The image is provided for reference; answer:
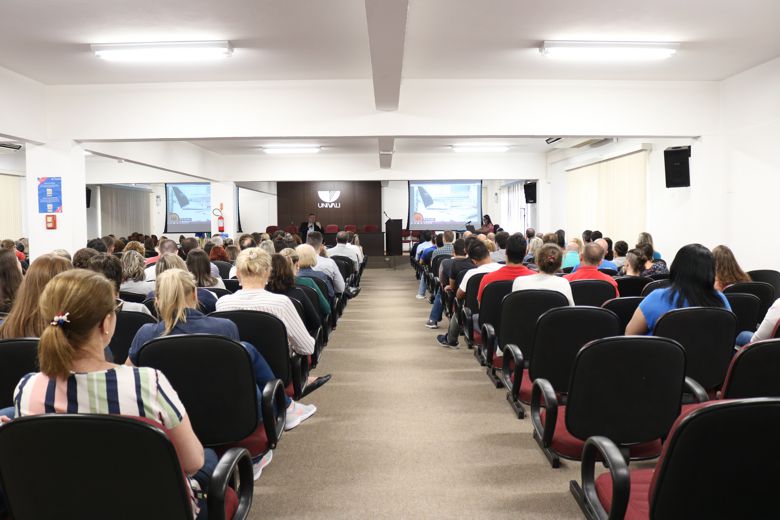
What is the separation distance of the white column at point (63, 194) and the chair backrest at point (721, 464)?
7445 millimetres

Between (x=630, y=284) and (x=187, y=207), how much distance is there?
1349cm

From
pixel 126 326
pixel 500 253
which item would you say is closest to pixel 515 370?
pixel 126 326

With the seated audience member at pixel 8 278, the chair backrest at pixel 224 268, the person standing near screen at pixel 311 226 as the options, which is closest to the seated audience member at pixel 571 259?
the chair backrest at pixel 224 268

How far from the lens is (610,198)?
38.3 ft

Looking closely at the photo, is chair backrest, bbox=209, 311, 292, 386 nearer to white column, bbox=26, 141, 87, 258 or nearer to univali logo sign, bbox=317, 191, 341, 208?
white column, bbox=26, 141, 87, 258

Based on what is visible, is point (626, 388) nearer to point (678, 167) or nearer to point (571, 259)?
point (571, 259)

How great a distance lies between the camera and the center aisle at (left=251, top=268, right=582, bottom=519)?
2801 mm

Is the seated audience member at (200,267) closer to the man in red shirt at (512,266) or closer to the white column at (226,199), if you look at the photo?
the man in red shirt at (512,266)

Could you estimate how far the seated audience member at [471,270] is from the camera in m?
5.37

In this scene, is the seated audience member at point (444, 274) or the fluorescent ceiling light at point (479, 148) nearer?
the seated audience member at point (444, 274)

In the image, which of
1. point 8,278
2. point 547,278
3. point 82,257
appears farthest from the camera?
point 82,257

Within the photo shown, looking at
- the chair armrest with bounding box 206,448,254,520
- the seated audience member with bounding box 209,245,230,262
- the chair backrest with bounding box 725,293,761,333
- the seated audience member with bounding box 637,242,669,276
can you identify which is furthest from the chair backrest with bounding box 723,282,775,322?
the seated audience member with bounding box 209,245,230,262

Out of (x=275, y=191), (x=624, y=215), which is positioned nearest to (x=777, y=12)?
(x=624, y=215)

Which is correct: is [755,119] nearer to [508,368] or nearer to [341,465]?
[508,368]
